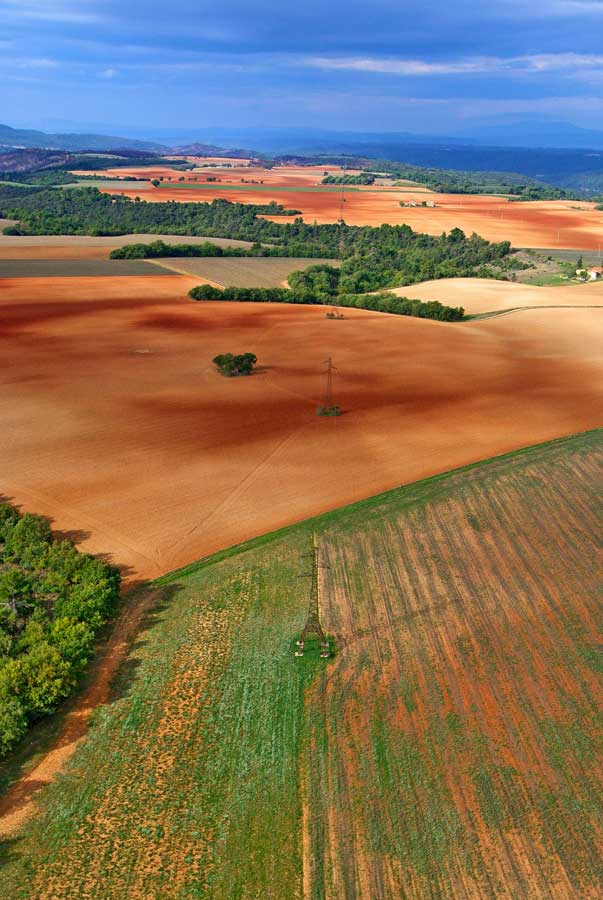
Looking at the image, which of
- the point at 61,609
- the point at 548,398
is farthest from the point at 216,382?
the point at 61,609

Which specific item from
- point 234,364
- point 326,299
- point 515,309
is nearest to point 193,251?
point 326,299

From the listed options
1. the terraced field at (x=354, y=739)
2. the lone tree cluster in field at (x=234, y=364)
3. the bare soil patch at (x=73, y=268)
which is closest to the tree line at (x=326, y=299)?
the bare soil patch at (x=73, y=268)

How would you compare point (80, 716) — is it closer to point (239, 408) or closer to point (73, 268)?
point (239, 408)

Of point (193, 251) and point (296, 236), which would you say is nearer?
point (193, 251)

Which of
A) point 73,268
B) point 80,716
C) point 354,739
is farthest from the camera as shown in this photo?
point 73,268

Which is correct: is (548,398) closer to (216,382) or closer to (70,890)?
(216,382)

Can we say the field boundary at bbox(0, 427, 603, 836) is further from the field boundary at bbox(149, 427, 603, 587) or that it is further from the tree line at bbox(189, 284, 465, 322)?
the tree line at bbox(189, 284, 465, 322)
